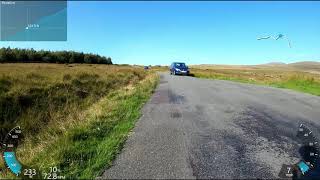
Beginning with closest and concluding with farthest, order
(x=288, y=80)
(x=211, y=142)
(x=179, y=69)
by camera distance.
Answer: (x=211, y=142) < (x=288, y=80) < (x=179, y=69)

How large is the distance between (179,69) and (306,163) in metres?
33.9

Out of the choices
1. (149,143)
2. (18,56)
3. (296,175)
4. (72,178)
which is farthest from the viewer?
(18,56)

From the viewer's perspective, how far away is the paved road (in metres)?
5.33

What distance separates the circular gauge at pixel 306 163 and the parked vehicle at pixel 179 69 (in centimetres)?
3171

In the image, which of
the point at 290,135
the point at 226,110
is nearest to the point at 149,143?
the point at 290,135

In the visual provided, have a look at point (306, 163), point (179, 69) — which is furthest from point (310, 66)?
point (306, 163)

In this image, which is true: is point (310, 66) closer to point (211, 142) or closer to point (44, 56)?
point (44, 56)

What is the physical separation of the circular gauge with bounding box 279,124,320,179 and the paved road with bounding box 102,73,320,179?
0.14 m

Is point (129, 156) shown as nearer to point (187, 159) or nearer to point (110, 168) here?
point (110, 168)

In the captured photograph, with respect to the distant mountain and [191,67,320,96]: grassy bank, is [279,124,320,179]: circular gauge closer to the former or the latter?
[191,67,320,96]: grassy bank

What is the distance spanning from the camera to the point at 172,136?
24.2ft

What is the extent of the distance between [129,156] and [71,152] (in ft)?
3.73

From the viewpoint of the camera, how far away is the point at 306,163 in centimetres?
586

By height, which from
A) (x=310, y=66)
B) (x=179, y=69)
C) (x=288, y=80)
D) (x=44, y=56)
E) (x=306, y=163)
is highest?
(x=44, y=56)
